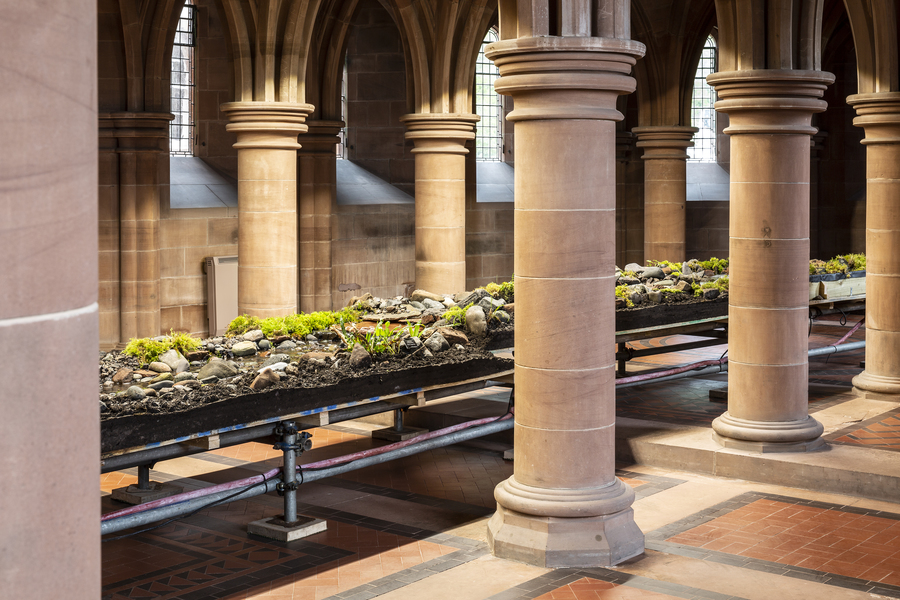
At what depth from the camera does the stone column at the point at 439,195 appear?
1450 centimetres

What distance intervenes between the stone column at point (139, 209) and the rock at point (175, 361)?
28.0 ft

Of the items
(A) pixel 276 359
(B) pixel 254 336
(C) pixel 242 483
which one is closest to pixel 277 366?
(A) pixel 276 359

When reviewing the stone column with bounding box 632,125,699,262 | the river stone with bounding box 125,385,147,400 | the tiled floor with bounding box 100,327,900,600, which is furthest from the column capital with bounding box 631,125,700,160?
the river stone with bounding box 125,385,147,400

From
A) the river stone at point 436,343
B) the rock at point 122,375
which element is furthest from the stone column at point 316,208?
the rock at point 122,375

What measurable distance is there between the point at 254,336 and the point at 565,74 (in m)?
3.76

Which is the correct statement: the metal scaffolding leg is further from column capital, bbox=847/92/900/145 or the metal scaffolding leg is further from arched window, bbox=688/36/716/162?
arched window, bbox=688/36/716/162

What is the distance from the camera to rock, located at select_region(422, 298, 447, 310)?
405 inches

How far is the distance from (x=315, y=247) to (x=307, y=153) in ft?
5.64

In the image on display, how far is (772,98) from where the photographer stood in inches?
326

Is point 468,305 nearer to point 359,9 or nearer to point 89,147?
point 89,147

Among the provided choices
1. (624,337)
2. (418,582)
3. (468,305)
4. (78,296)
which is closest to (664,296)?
(624,337)

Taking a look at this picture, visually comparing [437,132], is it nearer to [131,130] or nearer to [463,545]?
[131,130]

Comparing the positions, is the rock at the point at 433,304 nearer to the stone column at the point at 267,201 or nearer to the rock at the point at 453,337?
the rock at the point at 453,337

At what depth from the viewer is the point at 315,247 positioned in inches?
727
